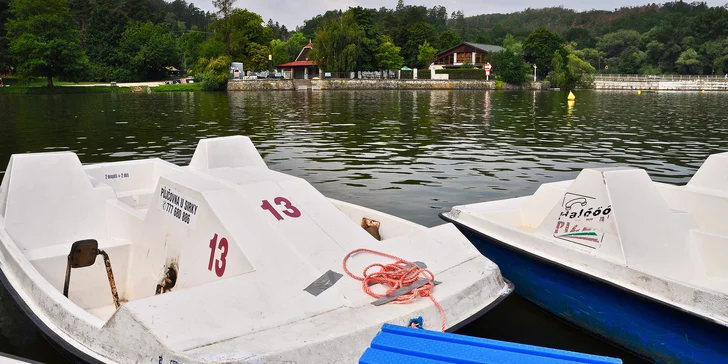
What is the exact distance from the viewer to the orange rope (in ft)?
14.5

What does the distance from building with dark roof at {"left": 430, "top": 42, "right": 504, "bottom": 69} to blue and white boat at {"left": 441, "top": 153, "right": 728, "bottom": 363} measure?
9482 centimetres

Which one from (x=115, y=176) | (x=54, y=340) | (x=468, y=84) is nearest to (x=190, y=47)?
(x=468, y=84)

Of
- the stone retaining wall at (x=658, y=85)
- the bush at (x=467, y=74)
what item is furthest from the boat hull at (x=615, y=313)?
the stone retaining wall at (x=658, y=85)

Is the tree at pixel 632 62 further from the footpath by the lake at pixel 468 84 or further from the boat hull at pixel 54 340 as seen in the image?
the boat hull at pixel 54 340

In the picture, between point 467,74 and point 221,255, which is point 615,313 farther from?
point 467,74

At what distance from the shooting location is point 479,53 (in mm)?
101250

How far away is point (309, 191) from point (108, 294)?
2.84 meters

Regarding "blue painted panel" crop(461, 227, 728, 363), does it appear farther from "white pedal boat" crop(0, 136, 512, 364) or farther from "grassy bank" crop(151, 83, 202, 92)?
"grassy bank" crop(151, 83, 202, 92)

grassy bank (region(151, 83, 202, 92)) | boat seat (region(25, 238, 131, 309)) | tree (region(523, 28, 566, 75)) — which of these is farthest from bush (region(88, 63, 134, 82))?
boat seat (region(25, 238, 131, 309))

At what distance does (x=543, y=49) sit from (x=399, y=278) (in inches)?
3675

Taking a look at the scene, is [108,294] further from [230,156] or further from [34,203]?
[230,156]

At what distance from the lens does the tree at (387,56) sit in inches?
3691

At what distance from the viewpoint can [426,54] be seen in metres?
105

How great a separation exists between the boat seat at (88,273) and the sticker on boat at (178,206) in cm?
124
